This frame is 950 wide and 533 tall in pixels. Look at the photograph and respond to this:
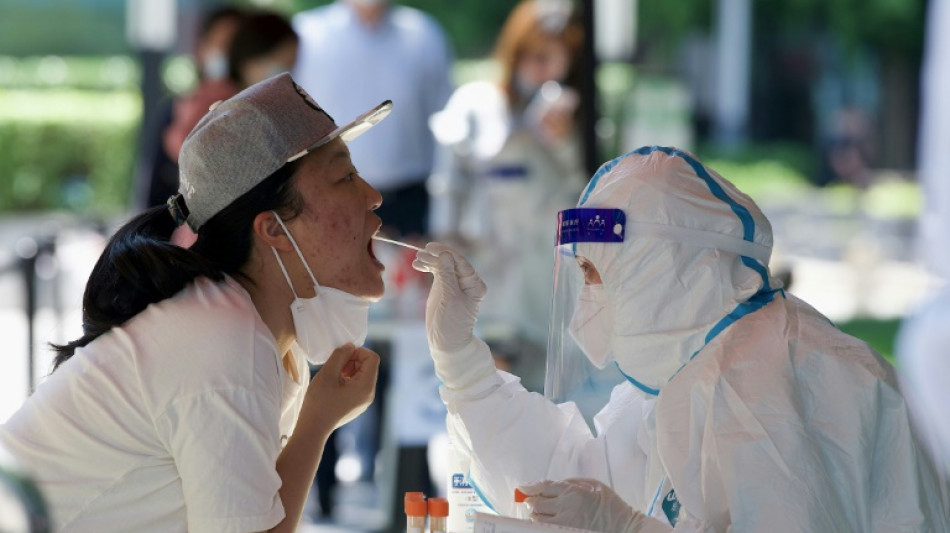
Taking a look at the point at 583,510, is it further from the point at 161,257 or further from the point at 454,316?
the point at 161,257

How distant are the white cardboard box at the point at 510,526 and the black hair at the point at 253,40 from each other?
10.4 feet

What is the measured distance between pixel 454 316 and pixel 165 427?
0.58 m

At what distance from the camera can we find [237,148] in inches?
85.2

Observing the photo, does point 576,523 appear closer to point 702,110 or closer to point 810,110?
point 702,110

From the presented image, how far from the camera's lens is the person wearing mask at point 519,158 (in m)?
5.36

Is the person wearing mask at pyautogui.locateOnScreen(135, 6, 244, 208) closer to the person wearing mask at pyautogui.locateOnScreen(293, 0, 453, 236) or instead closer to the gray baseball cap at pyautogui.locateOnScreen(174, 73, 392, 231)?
the person wearing mask at pyautogui.locateOnScreen(293, 0, 453, 236)

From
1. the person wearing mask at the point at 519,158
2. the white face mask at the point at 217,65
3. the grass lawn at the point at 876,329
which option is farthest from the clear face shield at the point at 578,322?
the grass lawn at the point at 876,329

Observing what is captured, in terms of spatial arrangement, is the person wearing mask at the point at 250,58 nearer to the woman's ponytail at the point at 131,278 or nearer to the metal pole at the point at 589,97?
the metal pole at the point at 589,97

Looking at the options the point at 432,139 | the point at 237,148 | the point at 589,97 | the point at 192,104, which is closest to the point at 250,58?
the point at 192,104

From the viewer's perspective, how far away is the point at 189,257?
7.14 feet

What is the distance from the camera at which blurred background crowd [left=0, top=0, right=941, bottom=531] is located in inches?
188

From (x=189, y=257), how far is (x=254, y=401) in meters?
0.31

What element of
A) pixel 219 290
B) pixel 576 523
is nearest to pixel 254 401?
pixel 219 290

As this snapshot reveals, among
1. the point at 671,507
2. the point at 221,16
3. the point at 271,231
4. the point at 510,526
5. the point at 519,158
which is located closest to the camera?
the point at 510,526
